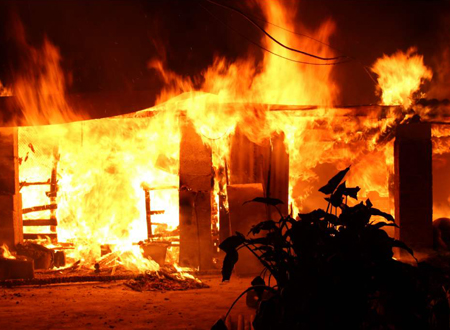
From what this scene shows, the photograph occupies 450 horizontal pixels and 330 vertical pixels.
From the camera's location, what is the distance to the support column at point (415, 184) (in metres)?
9.42

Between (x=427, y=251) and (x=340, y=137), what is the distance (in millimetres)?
3702

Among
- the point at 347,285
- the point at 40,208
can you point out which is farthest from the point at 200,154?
the point at 347,285

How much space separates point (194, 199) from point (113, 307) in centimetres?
394

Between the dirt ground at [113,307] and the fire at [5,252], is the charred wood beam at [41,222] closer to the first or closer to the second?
the fire at [5,252]

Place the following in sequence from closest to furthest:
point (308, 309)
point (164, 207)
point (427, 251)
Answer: point (308, 309), point (427, 251), point (164, 207)

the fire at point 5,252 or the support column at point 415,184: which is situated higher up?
the support column at point 415,184

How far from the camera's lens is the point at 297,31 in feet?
37.4

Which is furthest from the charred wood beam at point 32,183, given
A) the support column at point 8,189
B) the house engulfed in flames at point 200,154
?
the support column at point 8,189

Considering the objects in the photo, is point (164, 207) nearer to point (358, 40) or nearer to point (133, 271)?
point (133, 271)

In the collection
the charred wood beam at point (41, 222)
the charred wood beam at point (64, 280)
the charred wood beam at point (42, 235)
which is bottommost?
the charred wood beam at point (64, 280)

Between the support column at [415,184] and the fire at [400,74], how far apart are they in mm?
1506

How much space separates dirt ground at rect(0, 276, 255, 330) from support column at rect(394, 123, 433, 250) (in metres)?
3.92

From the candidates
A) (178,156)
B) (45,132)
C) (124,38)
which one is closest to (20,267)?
(45,132)

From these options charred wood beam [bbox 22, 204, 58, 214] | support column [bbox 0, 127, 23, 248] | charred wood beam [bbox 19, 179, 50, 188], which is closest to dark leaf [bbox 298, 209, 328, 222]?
support column [bbox 0, 127, 23, 248]
